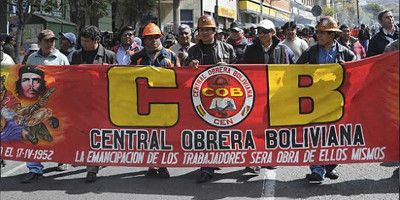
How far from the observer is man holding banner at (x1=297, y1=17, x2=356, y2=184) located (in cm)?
610

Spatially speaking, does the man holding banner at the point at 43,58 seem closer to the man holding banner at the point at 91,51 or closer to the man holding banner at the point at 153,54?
the man holding banner at the point at 91,51

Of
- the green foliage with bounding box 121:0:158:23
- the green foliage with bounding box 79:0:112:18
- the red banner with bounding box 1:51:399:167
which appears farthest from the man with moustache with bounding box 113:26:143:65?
the green foliage with bounding box 121:0:158:23

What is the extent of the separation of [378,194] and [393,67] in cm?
130

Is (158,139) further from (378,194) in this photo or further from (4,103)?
(378,194)

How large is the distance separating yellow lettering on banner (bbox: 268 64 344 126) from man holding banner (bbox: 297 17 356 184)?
0.42 m

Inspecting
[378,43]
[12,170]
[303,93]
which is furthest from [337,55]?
[12,170]

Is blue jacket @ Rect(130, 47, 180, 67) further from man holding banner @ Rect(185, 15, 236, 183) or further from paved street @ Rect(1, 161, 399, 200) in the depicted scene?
paved street @ Rect(1, 161, 399, 200)

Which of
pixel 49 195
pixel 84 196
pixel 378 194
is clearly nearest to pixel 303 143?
pixel 378 194

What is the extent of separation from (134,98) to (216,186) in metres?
1.35

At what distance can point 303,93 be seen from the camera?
19.2ft

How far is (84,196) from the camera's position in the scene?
5758 mm

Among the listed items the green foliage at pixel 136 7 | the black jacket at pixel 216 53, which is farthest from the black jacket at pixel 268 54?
the green foliage at pixel 136 7

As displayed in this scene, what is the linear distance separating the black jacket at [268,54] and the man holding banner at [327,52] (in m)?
0.53

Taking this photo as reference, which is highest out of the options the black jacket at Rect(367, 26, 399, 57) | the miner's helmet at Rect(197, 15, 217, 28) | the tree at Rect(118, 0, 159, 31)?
the tree at Rect(118, 0, 159, 31)
